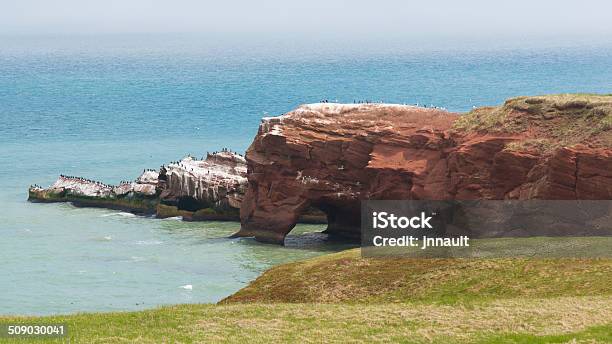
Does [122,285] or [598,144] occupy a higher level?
[598,144]

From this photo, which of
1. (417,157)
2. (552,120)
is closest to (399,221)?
(417,157)

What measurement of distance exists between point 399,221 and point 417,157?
6.31 m

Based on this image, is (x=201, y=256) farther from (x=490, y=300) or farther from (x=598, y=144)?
(x=490, y=300)

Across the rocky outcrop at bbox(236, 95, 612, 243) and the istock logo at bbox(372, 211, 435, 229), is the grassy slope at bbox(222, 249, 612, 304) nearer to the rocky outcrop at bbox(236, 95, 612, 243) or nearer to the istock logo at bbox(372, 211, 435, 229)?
the rocky outcrop at bbox(236, 95, 612, 243)

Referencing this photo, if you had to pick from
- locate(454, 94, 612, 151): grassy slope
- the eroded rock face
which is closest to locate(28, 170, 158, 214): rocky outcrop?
the eroded rock face

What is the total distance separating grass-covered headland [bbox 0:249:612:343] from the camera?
48812mm

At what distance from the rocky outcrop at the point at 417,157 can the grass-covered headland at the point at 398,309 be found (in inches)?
866

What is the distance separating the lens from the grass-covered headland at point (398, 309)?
160 feet

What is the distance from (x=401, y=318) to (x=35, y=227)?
64.7 m

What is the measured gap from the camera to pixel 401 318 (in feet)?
169

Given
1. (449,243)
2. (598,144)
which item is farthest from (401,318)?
(598,144)
